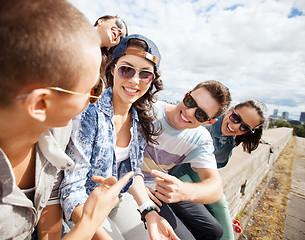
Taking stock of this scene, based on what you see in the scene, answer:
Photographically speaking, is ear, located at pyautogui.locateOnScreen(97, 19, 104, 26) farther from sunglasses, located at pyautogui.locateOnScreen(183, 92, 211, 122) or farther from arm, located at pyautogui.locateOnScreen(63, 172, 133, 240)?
arm, located at pyautogui.locateOnScreen(63, 172, 133, 240)

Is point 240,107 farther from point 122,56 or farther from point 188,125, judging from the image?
point 122,56

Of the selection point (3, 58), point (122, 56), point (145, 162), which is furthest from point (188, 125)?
point (3, 58)

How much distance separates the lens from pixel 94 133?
4.97 feet

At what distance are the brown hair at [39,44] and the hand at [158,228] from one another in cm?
139

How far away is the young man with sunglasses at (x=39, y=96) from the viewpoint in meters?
0.65

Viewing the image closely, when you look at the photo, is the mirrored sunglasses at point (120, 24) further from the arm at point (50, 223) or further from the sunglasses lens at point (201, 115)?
the arm at point (50, 223)

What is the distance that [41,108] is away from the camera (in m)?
0.79

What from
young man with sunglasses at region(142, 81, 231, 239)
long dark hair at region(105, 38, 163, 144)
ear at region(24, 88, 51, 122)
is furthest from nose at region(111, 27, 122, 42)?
ear at region(24, 88, 51, 122)

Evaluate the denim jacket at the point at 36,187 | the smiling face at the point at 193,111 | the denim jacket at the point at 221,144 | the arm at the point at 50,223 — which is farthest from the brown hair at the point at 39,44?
the denim jacket at the point at 221,144

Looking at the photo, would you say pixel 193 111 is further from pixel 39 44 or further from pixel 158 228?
pixel 39 44

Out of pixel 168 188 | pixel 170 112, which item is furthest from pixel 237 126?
pixel 168 188

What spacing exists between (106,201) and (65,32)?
Result: 0.93 m

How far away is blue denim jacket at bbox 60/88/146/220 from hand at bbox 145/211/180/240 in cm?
42

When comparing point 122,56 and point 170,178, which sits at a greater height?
point 122,56
